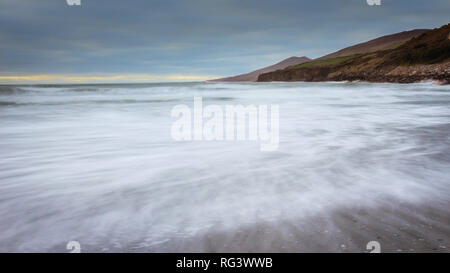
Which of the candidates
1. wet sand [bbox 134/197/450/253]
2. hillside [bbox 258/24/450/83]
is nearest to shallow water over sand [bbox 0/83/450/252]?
wet sand [bbox 134/197/450/253]

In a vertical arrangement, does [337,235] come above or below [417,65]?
below

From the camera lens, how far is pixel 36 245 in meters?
1.90

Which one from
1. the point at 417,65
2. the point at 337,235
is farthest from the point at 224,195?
the point at 417,65

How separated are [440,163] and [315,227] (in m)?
2.42

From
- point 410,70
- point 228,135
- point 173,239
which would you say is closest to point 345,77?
point 410,70

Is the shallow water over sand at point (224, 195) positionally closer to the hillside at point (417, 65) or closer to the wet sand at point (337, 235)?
the wet sand at point (337, 235)

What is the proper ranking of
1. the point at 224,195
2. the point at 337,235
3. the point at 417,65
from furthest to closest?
the point at 417,65 < the point at 224,195 < the point at 337,235

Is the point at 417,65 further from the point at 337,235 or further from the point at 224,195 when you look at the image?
the point at 337,235

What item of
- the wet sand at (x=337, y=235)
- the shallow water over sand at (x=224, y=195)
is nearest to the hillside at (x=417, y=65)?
the shallow water over sand at (x=224, y=195)

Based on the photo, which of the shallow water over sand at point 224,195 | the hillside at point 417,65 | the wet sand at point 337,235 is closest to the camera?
the wet sand at point 337,235

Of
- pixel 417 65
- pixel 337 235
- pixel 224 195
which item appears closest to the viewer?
pixel 337 235
